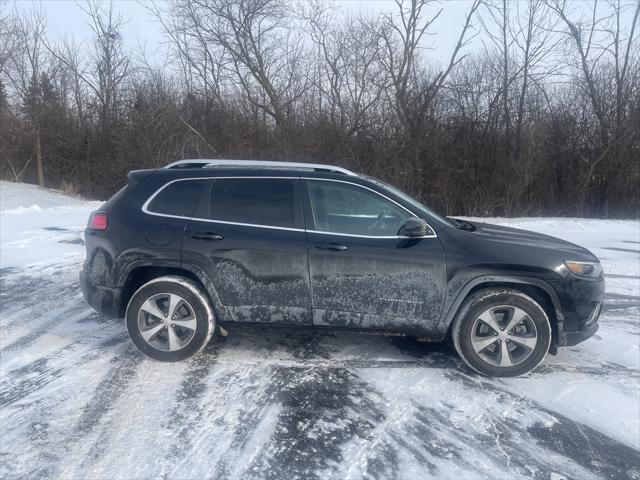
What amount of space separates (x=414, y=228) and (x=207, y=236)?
5.84ft

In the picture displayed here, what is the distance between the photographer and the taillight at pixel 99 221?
4.65 m

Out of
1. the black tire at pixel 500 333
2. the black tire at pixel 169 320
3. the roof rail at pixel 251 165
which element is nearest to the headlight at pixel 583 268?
the black tire at pixel 500 333

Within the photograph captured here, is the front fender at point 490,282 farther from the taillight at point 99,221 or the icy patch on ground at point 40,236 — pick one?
the icy patch on ground at point 40,236

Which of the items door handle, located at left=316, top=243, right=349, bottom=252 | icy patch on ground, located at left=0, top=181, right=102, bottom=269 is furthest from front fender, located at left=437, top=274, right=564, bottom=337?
icy patch on ground, located at left=0, top=181, right=102, bottom=269

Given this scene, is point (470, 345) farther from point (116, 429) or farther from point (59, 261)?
point (59, 261)

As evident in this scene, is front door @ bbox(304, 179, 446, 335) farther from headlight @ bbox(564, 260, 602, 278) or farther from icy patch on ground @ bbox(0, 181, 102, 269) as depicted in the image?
icy patch on ground @ bbox(0, 181, 102, 269)

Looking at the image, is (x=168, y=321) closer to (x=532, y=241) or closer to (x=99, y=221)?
(x=99, y=221)

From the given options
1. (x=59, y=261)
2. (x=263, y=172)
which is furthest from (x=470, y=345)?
(x=59, y=261)

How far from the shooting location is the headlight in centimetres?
428

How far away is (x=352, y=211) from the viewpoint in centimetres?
448

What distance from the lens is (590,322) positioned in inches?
170

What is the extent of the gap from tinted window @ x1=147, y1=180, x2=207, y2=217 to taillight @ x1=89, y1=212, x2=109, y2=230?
0.42m

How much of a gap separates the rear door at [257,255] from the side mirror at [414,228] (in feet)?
2.83

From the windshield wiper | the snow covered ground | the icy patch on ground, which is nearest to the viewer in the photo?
the snow covered ground
